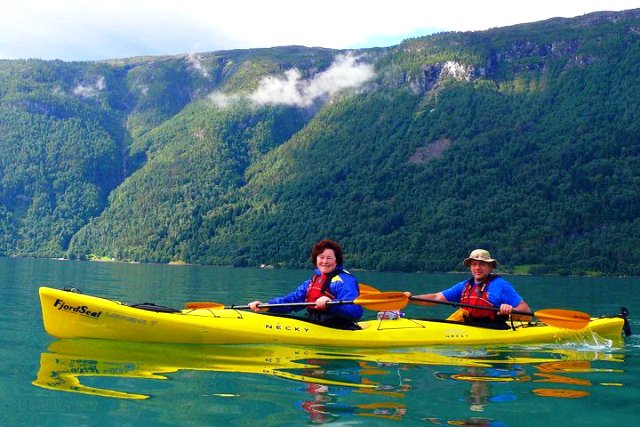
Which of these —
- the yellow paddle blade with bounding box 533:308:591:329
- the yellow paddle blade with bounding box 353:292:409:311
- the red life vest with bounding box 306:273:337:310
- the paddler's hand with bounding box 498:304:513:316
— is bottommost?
the yellow paddle blade with bounding box 533:308:591:329

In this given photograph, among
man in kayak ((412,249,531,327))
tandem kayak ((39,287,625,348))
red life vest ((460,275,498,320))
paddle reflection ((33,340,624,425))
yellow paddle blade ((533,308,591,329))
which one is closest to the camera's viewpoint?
paddle reflection ((33,340,624,425))

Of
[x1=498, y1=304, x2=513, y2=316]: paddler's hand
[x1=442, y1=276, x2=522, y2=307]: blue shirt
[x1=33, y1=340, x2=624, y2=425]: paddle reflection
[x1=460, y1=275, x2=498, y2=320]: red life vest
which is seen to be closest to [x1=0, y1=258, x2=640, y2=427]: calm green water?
[x1=33, y1=340, x2=624, y2=425]: paddle reflection

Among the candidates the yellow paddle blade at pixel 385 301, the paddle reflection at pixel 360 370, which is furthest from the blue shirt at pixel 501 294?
the yellow paddle blade at pixel 385 301

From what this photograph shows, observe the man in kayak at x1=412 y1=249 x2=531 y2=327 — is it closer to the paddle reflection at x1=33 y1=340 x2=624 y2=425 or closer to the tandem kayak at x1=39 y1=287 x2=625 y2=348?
the tandem kayak at x1=39 y1=287 x2=625 y2=348

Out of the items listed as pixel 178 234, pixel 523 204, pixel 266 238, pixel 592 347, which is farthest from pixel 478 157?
pixel 592 347

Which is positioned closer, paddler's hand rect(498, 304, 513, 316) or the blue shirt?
paddler's hand rect(498, 304, 513, 316)

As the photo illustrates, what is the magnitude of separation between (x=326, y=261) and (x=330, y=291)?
602mm

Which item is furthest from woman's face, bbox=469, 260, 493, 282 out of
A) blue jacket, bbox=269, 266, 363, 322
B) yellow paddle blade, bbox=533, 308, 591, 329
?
blue jacket, bbox=269, 266, 363, 322

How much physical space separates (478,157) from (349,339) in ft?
618

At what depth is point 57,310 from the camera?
12141mm

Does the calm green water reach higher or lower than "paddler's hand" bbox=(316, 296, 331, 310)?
lower

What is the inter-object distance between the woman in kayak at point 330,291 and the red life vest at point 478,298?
247 centimetres

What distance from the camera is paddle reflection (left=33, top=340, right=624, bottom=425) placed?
819 cm

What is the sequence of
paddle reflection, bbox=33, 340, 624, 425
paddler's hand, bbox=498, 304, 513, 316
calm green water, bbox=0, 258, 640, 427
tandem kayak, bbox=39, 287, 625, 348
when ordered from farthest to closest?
paddler's hand, bbox=498, 304, 513, 316 → tandem kayak, bbox=39, 287, 625, 348 → paddle reflection, bbox=33, 340, 624, 425 → calm green water, bbox=0, 258, 640, 427
